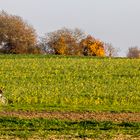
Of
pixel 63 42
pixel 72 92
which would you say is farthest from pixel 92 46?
pixel 72 92

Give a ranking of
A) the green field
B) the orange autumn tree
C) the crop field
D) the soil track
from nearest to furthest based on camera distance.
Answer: the crop field < the soil track < the green field < the orange autumn tree

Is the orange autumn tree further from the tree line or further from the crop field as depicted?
the crop field

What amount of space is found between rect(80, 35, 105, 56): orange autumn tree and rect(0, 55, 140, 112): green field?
46.6 metres

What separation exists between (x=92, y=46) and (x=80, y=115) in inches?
3003

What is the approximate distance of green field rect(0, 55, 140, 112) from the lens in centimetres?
2558

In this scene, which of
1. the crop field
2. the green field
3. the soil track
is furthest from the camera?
the green field

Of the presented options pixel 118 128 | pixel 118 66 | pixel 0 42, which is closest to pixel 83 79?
pixel 118 66

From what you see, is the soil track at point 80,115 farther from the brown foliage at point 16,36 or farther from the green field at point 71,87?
the brown foliage at point 16,36

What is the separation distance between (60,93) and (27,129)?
12318 millimetres

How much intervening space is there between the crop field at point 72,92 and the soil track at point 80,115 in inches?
29.8

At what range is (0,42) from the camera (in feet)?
327

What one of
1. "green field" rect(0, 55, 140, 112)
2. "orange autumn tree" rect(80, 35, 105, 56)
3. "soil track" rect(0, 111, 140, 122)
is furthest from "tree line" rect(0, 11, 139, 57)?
"soil track" rect(0, 111, 140, 122)

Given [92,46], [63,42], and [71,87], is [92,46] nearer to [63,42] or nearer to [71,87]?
[63,42]

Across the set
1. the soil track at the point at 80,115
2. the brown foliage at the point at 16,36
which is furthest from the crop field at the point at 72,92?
the brown foliage at the point at 16,36
